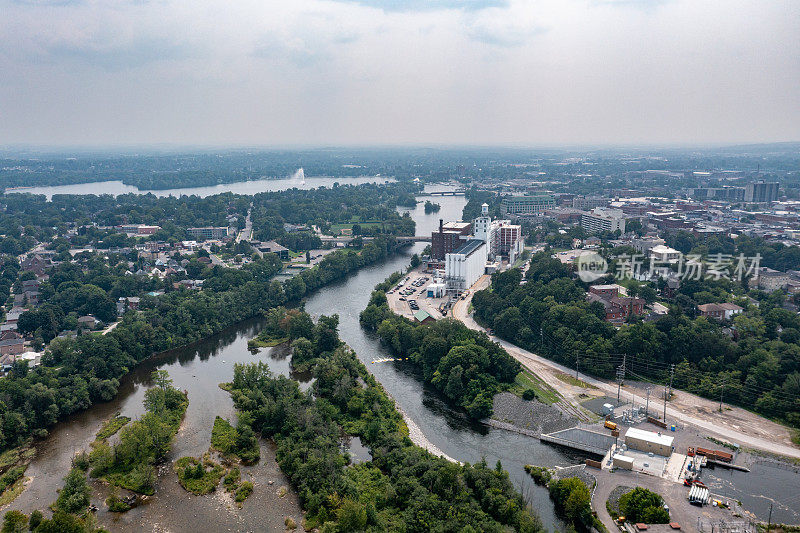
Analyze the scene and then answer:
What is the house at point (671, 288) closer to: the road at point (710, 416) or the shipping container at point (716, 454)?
the road at point (710, 416)

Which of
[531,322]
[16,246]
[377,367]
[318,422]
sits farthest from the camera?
[16,246]

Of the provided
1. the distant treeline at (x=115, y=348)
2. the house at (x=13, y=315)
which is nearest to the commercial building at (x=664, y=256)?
the distant treeline at (x=115, y=348)

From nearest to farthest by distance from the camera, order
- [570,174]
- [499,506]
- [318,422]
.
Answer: [499,506] < [318,422] < [570,174]

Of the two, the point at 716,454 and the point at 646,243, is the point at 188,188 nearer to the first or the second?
the point at 646,243

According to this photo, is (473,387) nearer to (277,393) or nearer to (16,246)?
(277,393)

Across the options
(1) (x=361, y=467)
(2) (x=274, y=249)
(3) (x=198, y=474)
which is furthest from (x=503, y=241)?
(3) (x=198, y=474)

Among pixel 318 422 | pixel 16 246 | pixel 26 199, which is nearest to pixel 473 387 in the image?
pixel 318 422
